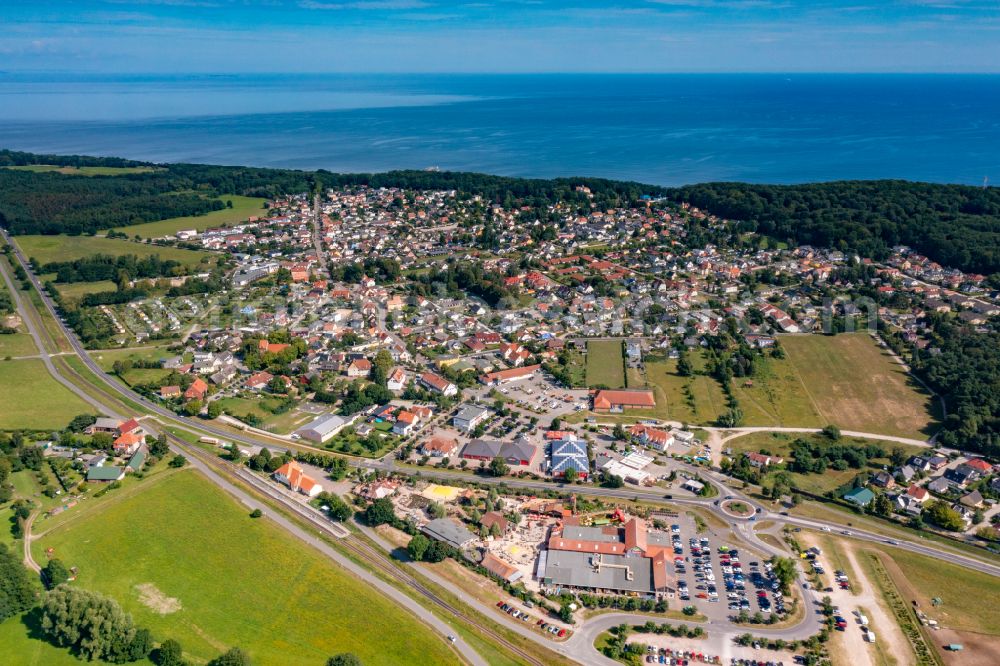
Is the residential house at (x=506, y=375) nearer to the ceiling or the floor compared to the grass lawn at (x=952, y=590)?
nearer to the ceiling

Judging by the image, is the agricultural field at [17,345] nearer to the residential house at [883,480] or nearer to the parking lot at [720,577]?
the parking lot at [720,577]

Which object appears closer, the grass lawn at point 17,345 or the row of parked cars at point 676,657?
the row of parked cars at point 676,657

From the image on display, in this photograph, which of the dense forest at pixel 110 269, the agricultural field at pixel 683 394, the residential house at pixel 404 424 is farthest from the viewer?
the dense forest at pixel 110 269

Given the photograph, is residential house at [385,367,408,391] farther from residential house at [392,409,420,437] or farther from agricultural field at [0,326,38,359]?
agricultural field at [0,326,38,359]

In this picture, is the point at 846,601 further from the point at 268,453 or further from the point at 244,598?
the point at 268,453

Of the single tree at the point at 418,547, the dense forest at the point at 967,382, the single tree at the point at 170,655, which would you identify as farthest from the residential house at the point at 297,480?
the dense forest at the point at 967,382

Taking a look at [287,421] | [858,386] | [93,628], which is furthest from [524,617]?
[858,386]
